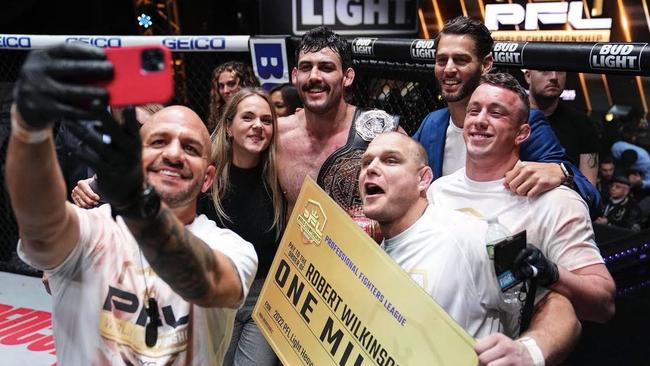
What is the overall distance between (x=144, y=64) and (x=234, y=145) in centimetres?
190

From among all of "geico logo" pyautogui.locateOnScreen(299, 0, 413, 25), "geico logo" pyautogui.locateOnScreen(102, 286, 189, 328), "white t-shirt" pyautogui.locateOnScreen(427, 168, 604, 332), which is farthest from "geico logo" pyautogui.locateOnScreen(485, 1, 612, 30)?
"geico logo" pyautogui.locateOnScreen(102, 286, 189, 328)

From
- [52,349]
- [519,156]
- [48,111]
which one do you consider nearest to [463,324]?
[519,156]

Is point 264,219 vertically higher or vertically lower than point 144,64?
lower

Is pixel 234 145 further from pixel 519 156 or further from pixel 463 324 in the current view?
pixel 463 324

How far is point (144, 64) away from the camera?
42.1 inches

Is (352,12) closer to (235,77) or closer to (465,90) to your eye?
(235,77)

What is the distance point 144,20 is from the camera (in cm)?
849

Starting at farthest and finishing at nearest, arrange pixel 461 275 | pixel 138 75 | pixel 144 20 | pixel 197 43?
pixel 144 20 < pixel 197 43 < pixel 461 275 < pixel 138 75

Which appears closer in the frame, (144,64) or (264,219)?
(144,64)

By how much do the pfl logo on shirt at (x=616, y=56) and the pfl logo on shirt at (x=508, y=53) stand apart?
0.29 meters

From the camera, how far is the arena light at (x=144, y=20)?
8445 mm

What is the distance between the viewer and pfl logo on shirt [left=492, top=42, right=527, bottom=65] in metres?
2.67

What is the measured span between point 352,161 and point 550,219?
3.53 feet

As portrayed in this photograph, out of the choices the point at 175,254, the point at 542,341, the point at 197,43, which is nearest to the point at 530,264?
the point at 542,341
